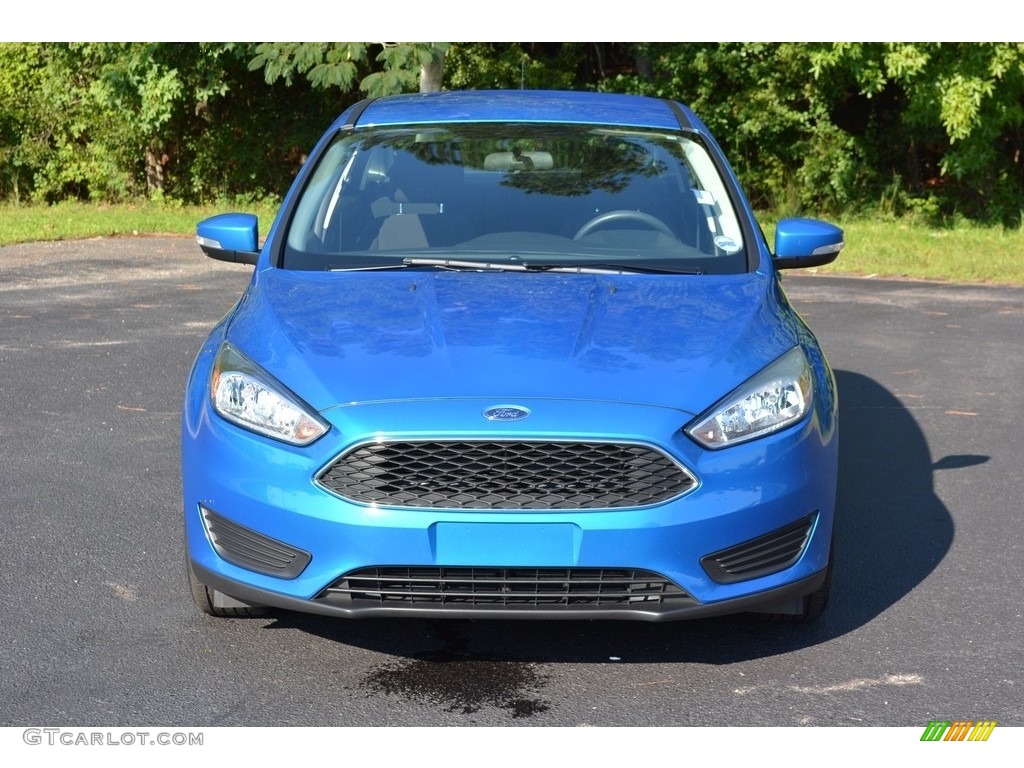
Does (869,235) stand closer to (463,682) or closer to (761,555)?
(761,555)

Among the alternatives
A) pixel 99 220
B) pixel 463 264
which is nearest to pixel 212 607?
pixel 463 264

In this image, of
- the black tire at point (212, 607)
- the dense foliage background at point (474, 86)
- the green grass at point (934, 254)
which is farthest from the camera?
the dense foliage background at point (474, 86)

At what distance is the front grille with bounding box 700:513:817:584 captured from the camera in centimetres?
395

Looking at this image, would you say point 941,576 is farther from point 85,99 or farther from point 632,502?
point 85,99

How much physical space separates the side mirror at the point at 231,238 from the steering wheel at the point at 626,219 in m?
1.25

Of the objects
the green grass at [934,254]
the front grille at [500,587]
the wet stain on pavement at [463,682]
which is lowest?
the green grass at [934,254]

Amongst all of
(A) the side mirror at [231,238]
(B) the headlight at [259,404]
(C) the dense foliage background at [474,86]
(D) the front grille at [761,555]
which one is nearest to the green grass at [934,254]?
(C) the dense foliage background at [474,86]

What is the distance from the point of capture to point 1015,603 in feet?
15.9

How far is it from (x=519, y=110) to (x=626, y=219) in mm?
874

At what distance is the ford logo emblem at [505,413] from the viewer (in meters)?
3.87
